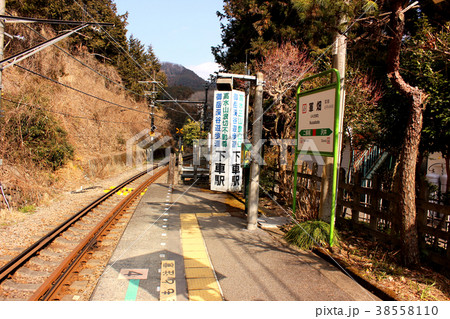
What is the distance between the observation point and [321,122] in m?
6.03

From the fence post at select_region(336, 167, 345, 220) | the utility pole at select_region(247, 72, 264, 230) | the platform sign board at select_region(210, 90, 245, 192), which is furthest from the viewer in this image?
the platform sign board at select_region(210, 90, 245, 192)

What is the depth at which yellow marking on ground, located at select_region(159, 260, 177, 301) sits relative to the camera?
433 centimetres

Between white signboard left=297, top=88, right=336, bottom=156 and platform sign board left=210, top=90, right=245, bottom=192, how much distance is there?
3.71m

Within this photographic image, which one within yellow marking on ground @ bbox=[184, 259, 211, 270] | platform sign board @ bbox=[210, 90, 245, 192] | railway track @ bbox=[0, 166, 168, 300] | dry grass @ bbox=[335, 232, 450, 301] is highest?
platform sign board @ bbox=[210, 90, 245, 192]

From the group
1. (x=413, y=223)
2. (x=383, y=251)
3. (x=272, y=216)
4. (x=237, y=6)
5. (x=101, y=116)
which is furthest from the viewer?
(x=101, y=116)

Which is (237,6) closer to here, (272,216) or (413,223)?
(272,216)

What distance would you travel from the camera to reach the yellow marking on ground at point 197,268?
4.41 meters

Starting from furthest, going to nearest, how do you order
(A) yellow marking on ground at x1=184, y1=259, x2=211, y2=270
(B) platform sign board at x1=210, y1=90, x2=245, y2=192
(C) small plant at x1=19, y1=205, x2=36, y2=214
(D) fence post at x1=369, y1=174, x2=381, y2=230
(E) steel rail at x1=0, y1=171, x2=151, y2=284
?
1. (B) platform sign board at x1=210, y1=90, x2=245, y2=192
2. (C) small plant at x1=19, y1=205, x2=36, y2=214
3. (D) fence post at x1=369, y1=174, x2=381, y2=230
4. (A) yellow marking on ground at x1=184, y1=259, x2=211, y2=270
5. (E) steel rail at x1=0, y1=171, x2=151, y2=284

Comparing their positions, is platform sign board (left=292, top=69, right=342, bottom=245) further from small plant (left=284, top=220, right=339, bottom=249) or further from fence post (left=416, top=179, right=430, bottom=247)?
fence post (left=416, top=179, right=430, bottom=247)

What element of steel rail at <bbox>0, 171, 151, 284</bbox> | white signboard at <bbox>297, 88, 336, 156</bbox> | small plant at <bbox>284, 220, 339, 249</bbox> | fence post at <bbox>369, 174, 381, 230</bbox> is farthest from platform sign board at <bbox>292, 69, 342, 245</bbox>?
steel rail at <bbox>0, 171, 151, 284</bbox>

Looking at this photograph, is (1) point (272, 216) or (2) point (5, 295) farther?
(1) point (272, 216)

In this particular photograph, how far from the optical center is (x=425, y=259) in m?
5.20

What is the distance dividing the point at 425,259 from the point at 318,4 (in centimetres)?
482

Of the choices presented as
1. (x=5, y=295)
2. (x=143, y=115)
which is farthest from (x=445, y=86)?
(x=143, y=115)
